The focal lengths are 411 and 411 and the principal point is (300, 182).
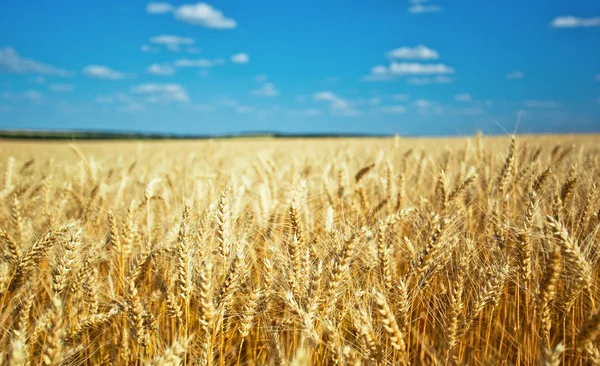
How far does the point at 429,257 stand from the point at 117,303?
127 centimetres

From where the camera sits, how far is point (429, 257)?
1498mm

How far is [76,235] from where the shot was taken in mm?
1554

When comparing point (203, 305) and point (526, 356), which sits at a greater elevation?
point (203, 305)

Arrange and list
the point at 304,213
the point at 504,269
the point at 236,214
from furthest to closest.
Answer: the point at 304,213
the point at 236,214
the point at 504,269

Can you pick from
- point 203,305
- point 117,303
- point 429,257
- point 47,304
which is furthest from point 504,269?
point 47,304

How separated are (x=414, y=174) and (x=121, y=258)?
124 inches

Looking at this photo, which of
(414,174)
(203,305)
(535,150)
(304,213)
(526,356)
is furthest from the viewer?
(414,174)

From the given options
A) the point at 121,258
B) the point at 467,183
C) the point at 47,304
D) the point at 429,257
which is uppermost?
the point at 467,183

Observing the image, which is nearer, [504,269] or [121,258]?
[504,269]

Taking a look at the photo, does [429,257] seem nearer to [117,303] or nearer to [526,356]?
[526,356]

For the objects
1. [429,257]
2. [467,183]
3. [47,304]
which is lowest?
[47,304]

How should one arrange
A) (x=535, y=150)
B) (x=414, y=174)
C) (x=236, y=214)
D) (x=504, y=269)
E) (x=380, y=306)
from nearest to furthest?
1. (x=380, y=306)
2. (x=504, y=269)
3. (x=236, y=214)
4. (x=535, y=150)
5. (x=414, y=174)

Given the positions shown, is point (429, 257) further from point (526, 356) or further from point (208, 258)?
point (208, 258)

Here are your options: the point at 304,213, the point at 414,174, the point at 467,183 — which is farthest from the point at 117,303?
the point at 414,174
